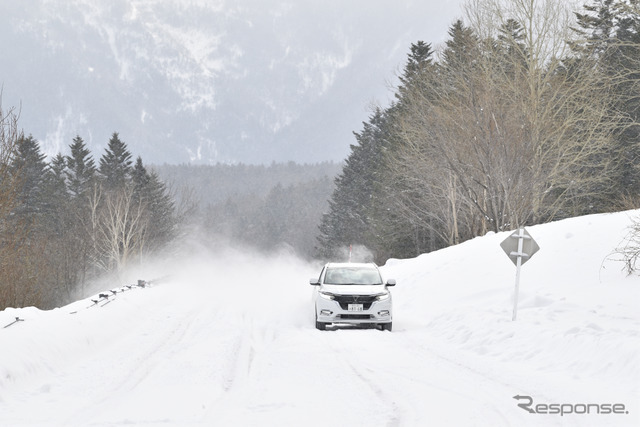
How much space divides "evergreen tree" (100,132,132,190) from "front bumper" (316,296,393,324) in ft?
161

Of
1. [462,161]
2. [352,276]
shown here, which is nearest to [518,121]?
[462,161]

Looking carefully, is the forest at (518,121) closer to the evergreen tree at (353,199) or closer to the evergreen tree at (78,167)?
the evergreen tree at (353,199)

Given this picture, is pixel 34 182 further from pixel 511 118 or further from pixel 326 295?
pixel 326 295

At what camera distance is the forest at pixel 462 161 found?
73.7ft

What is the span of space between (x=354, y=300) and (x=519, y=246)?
3.84 meters

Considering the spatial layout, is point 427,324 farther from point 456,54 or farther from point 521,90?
point 456,54

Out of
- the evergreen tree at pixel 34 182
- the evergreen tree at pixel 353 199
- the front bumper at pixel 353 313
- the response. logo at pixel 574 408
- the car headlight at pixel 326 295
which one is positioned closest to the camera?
the response. logo at pixel 574 408

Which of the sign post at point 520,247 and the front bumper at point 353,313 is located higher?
the sign post at point 520,247

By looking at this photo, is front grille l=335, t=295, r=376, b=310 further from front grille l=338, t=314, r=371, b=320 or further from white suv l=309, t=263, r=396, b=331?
front grille l=338, t=314, r=371, b=320

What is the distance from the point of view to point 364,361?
8.84m

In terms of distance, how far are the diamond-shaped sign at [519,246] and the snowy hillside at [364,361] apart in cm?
115

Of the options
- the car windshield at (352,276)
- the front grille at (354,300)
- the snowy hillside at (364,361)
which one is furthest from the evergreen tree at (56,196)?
the front grille at (354,300)

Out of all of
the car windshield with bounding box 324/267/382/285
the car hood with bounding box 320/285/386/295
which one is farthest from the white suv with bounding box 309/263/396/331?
the car windshield with bounding box 324/267/382/285

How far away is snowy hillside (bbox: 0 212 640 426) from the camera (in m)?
5.95
